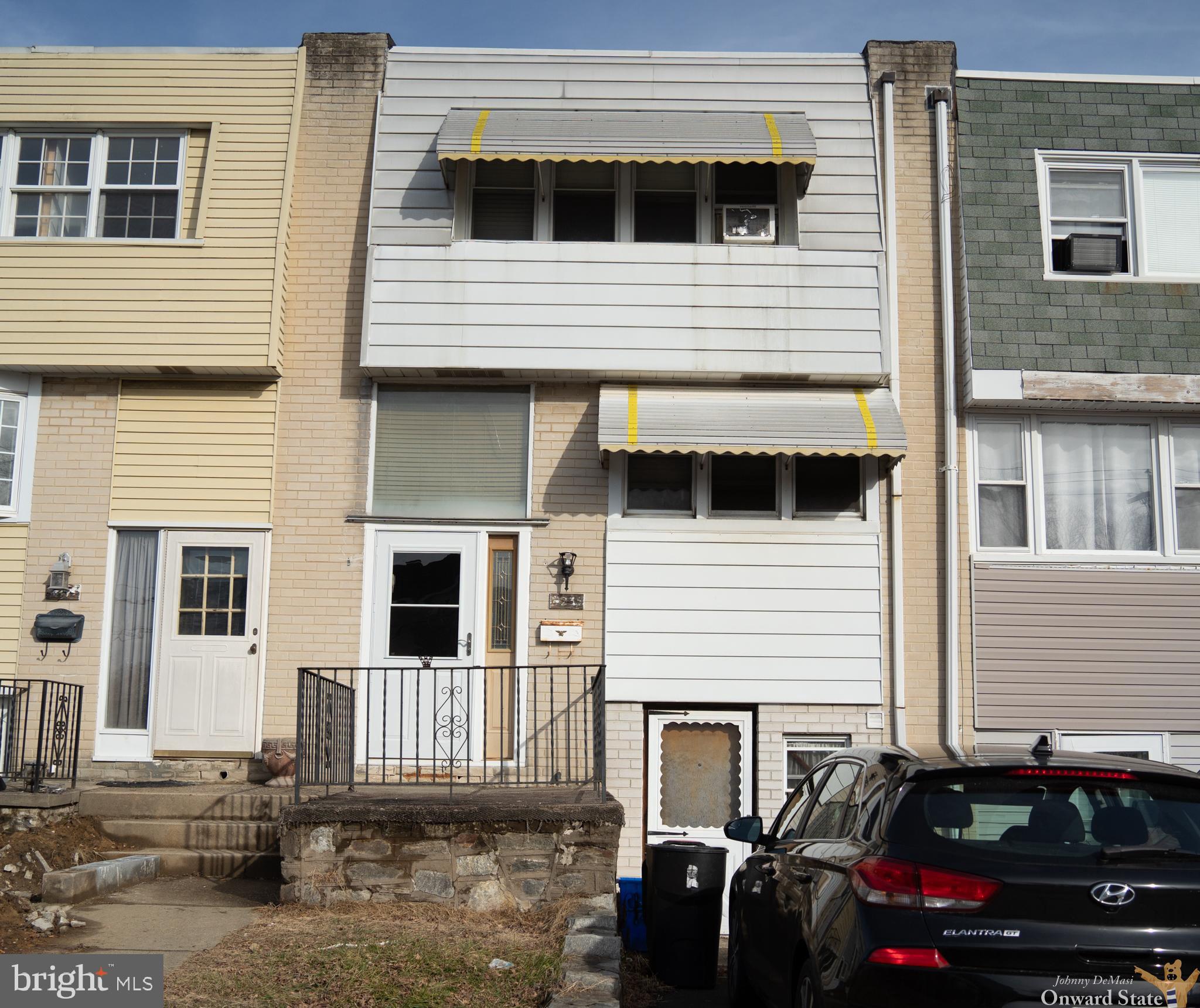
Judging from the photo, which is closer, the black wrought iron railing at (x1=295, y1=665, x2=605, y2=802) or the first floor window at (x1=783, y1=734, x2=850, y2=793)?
the black wrought iron railing at (x1=295, y1=665, x2=605, y2=802)

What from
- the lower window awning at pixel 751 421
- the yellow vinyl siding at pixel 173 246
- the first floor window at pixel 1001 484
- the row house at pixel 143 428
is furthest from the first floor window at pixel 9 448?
the first floor window at pixel 1001 484

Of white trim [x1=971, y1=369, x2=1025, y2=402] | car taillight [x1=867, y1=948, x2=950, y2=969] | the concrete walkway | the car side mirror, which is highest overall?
white trim [x1=971, y1=369, x2=1025, y2=402]

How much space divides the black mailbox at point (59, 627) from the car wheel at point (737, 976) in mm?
7116

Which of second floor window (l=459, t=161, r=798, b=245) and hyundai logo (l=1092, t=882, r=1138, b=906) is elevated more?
second floor window (l=459, t=161, r=798, b=245)

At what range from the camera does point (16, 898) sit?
7.81 meters

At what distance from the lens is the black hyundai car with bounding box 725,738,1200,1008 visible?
4094mm

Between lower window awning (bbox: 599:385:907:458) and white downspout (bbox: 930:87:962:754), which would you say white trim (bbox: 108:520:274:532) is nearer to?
lower window awning (bbox: 599:385:907:458)

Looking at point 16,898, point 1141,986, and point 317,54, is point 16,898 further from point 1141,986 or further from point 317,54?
point 317,54

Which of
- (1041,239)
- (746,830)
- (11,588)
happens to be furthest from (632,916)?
(1041,239)

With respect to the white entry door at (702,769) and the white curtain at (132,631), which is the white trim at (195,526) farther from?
the white entry door at (702,769)

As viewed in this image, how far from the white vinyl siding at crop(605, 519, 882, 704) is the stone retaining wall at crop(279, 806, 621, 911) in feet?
9.50

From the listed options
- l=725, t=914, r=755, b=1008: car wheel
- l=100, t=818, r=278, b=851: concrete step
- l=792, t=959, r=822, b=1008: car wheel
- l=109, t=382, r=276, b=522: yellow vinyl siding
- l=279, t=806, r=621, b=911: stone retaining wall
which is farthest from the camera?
l=109, t=382, r=276, b=522: yellow vinyl siding

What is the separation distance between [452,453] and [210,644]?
9.48ft

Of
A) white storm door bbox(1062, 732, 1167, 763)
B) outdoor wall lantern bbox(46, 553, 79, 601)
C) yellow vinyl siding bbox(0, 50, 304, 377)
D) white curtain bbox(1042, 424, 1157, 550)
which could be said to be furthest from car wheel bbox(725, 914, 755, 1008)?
outdoor wall lantern bbox(46, 553, 79, 601)
